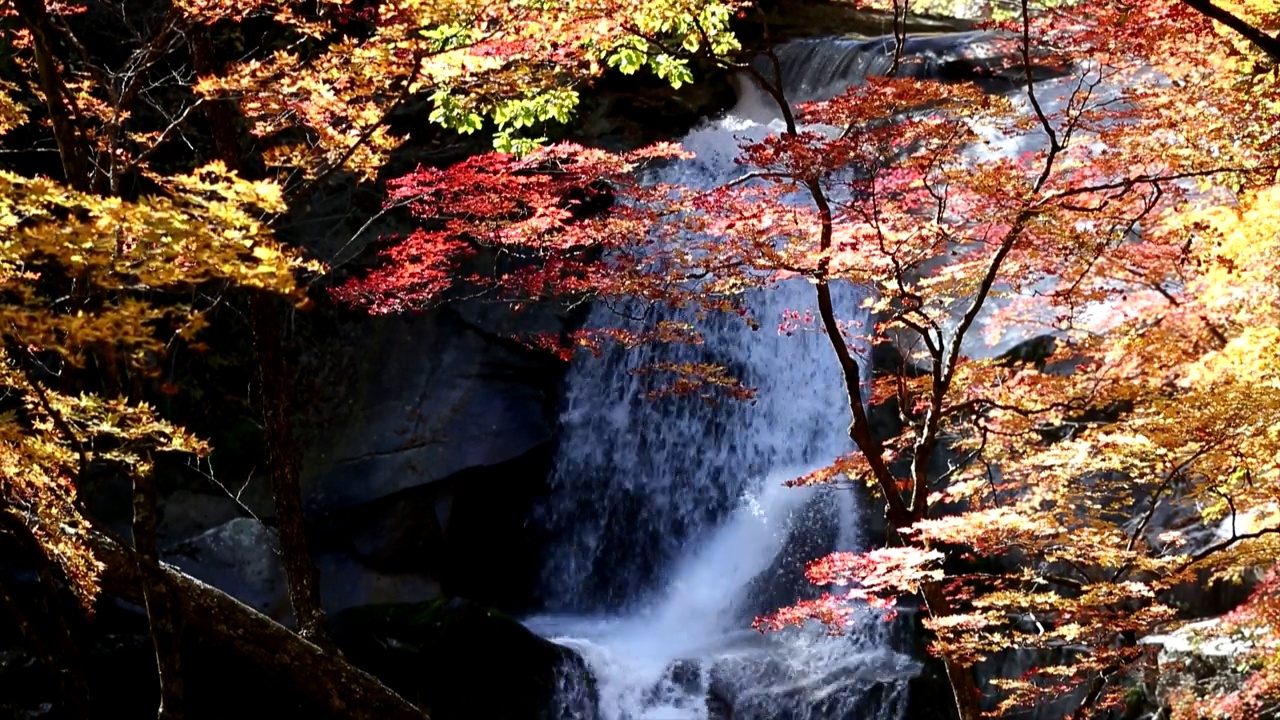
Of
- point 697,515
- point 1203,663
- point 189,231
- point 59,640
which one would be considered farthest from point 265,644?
point 697,515

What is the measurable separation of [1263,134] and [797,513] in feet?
20.5

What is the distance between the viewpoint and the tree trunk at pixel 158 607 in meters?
4.49

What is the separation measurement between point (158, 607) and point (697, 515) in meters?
7.71

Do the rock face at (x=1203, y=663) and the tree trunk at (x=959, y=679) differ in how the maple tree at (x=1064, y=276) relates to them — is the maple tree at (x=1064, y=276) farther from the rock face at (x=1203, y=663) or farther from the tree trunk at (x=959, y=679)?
the rock face at (x=1203, y=663)

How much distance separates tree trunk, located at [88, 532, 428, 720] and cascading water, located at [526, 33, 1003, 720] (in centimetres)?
420

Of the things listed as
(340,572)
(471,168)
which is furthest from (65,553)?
(340,572)

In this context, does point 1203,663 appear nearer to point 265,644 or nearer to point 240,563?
point 265,644

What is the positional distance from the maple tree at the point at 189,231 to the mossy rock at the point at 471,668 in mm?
2727

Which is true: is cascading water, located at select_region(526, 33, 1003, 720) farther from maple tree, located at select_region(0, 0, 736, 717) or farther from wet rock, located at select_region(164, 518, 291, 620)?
maple tree, located at select_region(0, 0, 736, 717)

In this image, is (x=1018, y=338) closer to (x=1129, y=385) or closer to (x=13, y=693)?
(x=1129, y=385)

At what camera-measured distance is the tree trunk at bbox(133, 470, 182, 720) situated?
4.49m

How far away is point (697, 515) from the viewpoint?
11.7 meters

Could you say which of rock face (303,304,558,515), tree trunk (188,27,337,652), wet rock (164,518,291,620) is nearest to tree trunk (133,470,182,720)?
tree trunk (188,27,337,652)

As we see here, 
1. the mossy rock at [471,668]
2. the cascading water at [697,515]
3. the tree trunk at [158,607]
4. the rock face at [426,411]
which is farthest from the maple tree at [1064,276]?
the rock face at [426,411]
